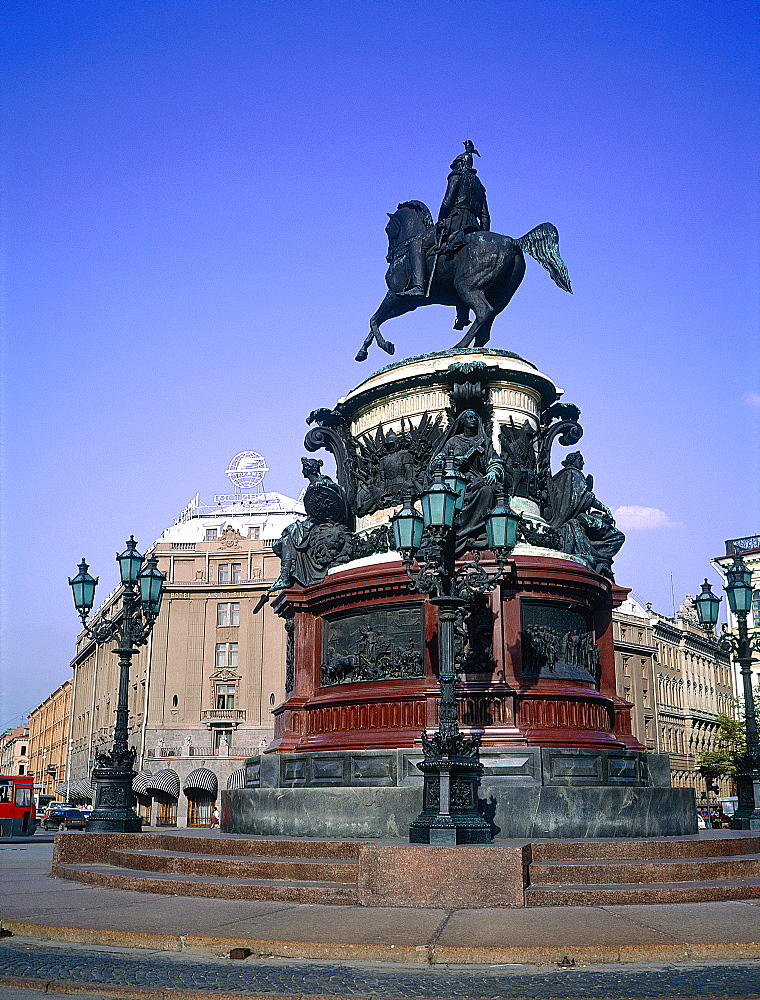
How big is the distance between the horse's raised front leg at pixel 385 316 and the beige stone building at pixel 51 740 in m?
90.7

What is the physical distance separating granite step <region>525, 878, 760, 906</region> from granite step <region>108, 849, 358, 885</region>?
235cm

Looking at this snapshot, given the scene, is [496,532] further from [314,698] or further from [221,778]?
[221,778]

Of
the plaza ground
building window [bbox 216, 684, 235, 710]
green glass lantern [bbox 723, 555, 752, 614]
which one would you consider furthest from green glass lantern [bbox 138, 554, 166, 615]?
building window [bbox 216, 684, 235, 710]

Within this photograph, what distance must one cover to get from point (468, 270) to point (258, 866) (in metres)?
13.5

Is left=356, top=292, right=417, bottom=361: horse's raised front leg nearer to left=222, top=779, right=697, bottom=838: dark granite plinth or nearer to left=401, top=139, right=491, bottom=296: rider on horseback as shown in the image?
left=401, top=139, right=491, bottom=296: rider on horseback

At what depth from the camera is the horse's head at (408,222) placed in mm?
23062

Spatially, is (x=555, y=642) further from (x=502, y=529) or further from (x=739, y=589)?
(x=739, y=589)

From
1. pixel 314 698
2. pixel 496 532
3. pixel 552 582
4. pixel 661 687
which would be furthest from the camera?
pixel 661 687

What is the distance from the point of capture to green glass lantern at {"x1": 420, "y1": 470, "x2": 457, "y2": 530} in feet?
46.3

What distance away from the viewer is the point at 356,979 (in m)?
8.25

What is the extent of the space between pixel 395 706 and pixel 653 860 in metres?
5.59

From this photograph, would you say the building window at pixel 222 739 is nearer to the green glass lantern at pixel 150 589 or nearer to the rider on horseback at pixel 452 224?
the green glass lantern at pixel 150 589

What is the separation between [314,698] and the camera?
1916cm

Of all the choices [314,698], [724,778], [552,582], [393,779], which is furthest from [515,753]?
[724,778]
